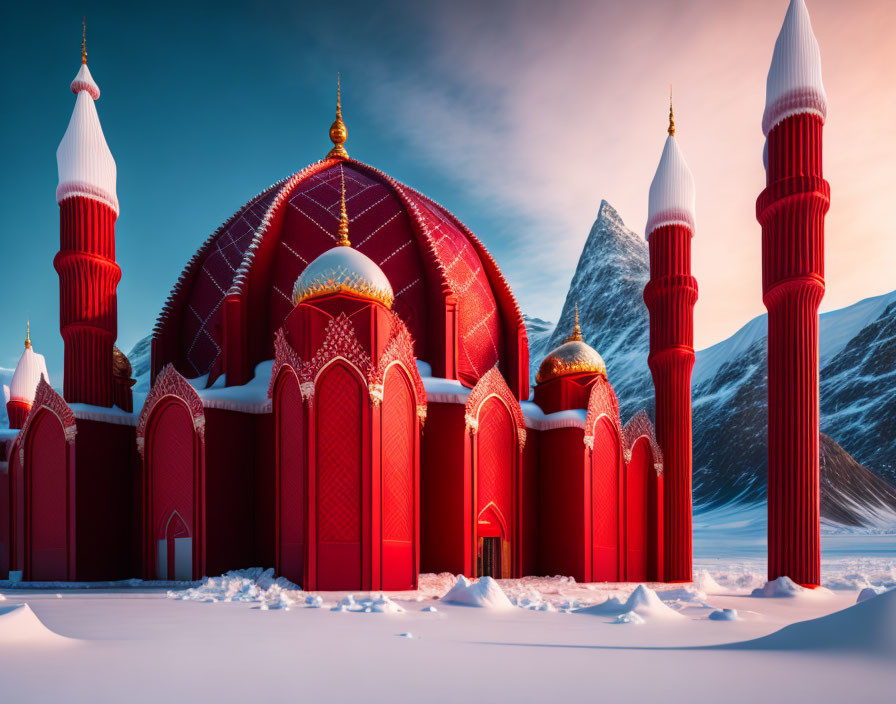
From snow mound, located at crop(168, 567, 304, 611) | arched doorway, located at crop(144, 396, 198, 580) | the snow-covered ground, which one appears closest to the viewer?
the snow-covered ground

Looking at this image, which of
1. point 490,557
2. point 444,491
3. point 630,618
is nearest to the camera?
point 630,618

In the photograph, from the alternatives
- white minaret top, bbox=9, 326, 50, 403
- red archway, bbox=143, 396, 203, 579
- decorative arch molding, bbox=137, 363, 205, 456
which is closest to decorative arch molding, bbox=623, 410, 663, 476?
decorative arch molding, bbox=137, 363, 205, 456

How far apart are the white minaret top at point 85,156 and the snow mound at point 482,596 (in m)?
10.8

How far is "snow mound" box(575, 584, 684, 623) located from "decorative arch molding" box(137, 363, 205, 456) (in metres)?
7.38

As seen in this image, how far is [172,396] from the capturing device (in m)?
13.6

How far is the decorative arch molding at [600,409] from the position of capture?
15.0 meters

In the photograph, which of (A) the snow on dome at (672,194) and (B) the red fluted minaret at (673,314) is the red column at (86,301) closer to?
(B) the red fluted minaret at (673,314)

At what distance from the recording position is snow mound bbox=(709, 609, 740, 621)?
26.4 ft

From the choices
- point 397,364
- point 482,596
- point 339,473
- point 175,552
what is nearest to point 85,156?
point 175,552

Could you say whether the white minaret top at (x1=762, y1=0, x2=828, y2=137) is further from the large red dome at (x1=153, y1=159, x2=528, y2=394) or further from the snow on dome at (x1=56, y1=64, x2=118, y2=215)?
the snow on dome at (x1=56, y1=64, x2=118, y2=215)

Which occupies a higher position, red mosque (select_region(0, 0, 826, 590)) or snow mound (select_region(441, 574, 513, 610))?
red mosque (select_region(0, 0, 826, 590))

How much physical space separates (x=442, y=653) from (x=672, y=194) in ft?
46.2

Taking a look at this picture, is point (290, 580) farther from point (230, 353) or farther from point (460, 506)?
point (230, 353)

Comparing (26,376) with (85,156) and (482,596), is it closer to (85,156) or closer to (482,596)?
(85,156)
